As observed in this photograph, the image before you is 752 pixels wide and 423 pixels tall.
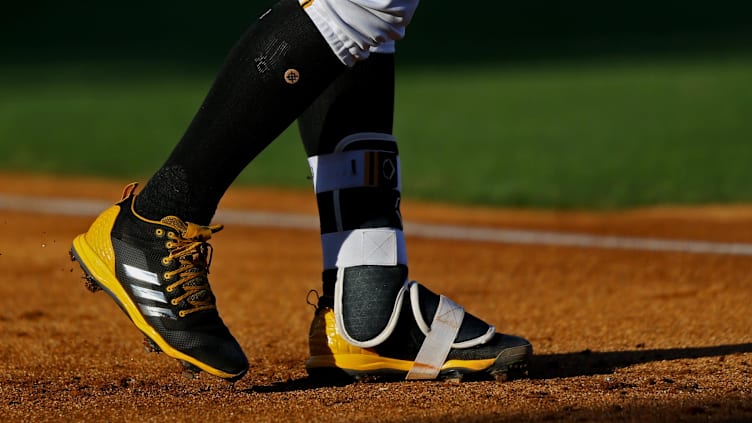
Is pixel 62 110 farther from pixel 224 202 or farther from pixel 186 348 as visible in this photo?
pixel 186 348

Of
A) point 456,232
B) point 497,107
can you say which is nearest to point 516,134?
point 497,107

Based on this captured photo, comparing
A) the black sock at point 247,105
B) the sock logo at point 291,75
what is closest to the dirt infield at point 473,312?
the black sock at point 247,105

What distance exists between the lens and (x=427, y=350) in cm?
221

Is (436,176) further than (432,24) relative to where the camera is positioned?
No

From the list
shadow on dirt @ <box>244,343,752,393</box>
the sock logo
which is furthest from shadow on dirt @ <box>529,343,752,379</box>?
the sock logo

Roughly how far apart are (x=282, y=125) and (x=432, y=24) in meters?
16.1

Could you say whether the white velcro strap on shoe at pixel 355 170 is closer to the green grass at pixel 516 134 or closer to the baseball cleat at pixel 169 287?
the baseball cleat at pixel 169 287

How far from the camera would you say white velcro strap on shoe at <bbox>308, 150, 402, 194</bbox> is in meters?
2.25

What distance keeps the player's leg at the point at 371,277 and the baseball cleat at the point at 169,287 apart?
0.28 meters

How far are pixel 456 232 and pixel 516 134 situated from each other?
3076 millimetres

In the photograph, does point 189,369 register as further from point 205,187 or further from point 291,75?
point 291,75

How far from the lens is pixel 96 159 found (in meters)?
7.59

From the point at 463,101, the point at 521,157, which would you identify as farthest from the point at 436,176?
the point at 463,101

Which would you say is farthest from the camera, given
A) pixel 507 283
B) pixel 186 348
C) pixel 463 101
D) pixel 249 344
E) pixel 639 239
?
pixel 463 101
